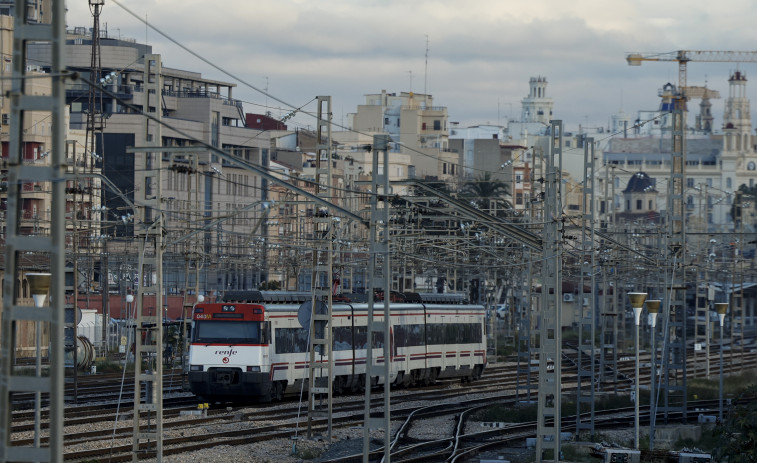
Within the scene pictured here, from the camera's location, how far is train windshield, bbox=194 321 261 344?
Answer: 38438 mm

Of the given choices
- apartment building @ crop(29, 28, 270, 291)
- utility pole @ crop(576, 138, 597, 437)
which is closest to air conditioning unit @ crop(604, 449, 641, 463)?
utility pole @ crop(576, 138, 597, 437)

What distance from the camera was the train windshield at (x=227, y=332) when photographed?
3844 cm

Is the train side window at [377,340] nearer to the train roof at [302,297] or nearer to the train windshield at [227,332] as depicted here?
the train roof at [302,297]

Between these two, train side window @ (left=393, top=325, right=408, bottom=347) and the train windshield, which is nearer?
the train windshield

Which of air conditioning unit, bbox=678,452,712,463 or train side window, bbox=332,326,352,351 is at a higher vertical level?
train side window, bbox=332,326,352,351

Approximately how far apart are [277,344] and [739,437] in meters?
16.6

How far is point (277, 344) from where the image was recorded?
39.4m

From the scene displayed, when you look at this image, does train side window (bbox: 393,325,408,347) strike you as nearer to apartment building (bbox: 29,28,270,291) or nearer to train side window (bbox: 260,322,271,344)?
train side window (bbox: 260,322,271,344)

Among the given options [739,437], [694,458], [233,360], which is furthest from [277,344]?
[739,437]

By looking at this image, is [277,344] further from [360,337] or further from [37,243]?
[37,243]

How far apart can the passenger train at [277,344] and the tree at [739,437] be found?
11.1m

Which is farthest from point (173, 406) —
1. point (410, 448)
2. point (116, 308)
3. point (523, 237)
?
point (116, 308)

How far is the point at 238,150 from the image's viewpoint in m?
120

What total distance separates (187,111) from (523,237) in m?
94.5
